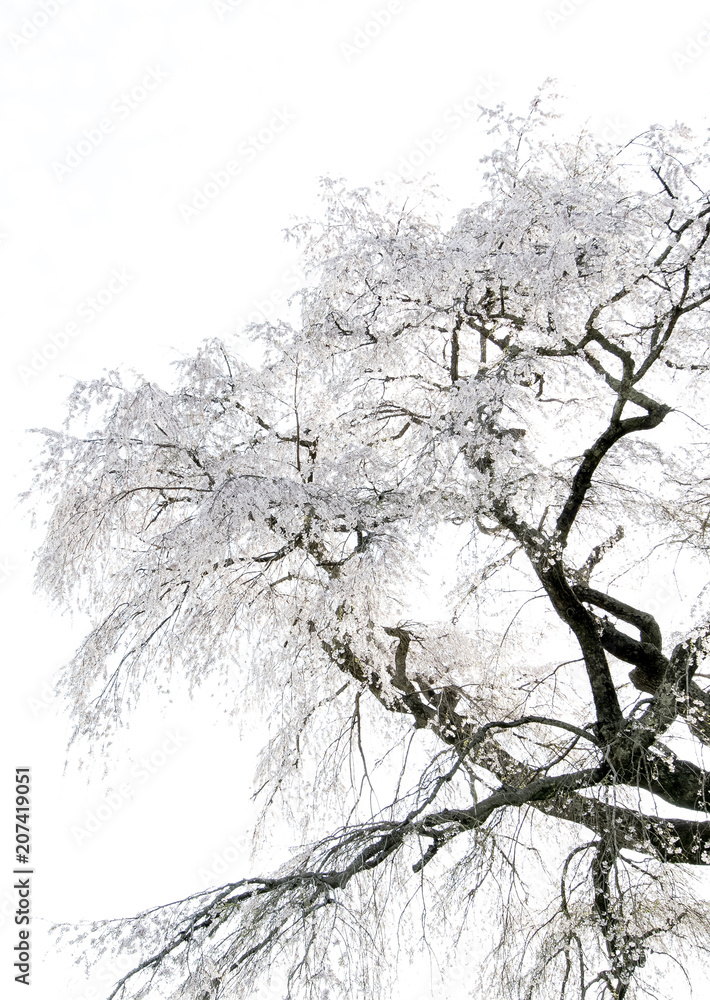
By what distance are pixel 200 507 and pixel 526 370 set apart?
1906mm

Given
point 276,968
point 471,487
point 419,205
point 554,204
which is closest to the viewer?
point 276,968

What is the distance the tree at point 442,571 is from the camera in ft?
12.6

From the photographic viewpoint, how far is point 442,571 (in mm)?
5480

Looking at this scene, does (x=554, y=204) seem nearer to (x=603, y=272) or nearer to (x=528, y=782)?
(x=603, y=272)

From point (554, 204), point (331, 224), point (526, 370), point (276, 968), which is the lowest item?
point (276, 968)

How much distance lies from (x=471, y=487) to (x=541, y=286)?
1.10 meters

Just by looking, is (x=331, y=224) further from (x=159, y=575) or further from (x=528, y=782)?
(x=528, y=782)

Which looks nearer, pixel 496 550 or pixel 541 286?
pixel 541 286

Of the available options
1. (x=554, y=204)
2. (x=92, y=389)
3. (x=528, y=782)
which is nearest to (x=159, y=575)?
(x=92, y=389)

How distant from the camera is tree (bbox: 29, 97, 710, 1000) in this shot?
151 inches

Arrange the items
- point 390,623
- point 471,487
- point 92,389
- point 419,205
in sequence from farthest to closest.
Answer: point 390,623
point 419,205
point 92,389
point 471,487

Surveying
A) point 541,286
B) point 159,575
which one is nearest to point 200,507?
point 159,575

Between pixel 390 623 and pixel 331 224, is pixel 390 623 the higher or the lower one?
the lower one

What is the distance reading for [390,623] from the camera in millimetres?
5848
